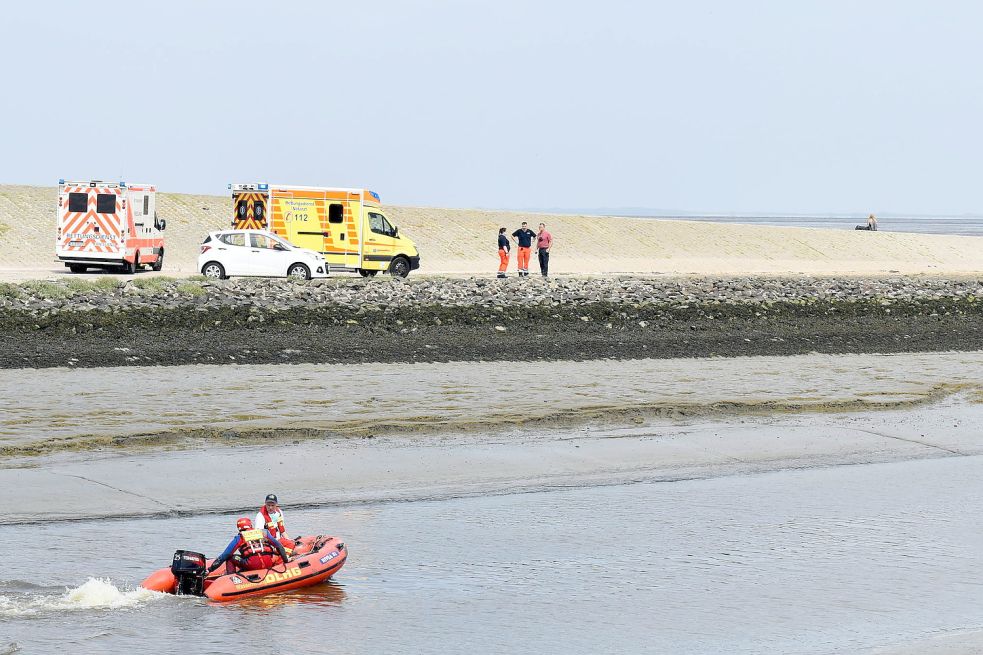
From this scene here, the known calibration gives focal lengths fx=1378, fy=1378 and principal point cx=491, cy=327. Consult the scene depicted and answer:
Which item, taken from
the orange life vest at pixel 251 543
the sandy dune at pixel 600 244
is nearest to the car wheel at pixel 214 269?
the sandy dune at pixel 600 244

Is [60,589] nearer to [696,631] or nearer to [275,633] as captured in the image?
[275,633]

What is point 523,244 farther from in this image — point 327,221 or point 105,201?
point 105,201

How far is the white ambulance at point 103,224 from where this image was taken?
39.5 meters

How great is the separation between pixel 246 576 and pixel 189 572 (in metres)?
0.45

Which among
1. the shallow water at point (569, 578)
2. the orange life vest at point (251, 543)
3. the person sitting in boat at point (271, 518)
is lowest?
the shallow water at point (569, 578)

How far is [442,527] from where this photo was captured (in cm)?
1249

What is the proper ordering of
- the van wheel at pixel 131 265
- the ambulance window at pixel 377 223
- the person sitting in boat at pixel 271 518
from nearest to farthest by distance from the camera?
the person sitting in boat at pixel 271 518, the ambulance window at pixel 377 223, the van wheel at pixel 131 265

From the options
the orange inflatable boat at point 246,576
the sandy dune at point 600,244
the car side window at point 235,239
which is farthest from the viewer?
the sandy dune at point 600,244

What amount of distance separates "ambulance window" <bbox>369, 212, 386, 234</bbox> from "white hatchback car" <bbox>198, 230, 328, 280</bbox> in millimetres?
2198

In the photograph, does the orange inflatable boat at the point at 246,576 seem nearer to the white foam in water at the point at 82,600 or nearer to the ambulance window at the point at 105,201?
the white foam in water at the point at 82,600

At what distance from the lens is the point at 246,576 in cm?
1034

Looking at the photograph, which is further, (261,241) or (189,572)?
(261,241)

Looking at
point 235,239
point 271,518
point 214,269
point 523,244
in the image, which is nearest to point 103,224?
point 214,269

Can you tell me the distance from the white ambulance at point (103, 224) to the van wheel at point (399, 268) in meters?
7.48
